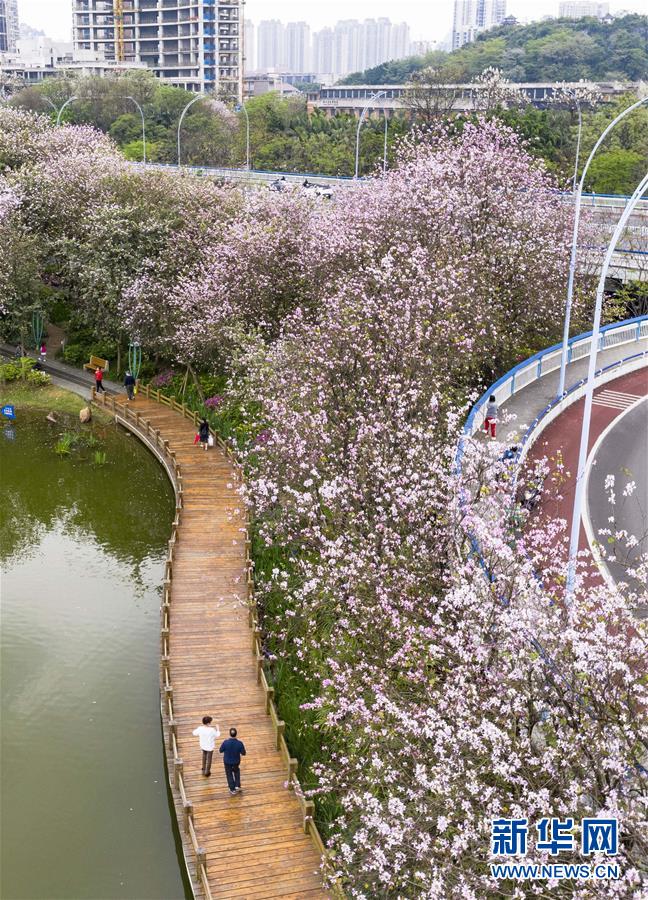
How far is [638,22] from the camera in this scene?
160250mm

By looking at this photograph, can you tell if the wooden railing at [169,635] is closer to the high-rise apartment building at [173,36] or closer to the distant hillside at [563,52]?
the distant hillside at [563,52]

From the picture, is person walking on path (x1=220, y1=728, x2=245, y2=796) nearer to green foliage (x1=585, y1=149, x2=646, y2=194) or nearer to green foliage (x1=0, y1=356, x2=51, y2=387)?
green foliage (x1=0, y1=356, x2=51, y2=387)

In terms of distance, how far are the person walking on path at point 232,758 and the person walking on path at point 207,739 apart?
0.43 m

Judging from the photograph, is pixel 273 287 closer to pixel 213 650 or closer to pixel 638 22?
pixel 213 650

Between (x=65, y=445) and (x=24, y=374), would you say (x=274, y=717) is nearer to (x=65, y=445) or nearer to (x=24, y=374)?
(x=65, y=445)

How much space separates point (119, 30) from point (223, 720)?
6146 inches

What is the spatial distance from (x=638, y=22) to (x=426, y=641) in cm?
17132

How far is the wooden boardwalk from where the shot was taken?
53.2 ft

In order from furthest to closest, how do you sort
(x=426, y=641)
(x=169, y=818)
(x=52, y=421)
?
(x=52, y=421)
(x=169, y=818)
(x=426, y=641)

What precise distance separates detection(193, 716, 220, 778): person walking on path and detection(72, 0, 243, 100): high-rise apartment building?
464 ft

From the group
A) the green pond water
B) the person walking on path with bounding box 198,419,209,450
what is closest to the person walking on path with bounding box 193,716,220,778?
the green pond water

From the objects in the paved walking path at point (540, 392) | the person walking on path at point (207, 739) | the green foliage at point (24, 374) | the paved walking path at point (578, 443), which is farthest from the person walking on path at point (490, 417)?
the green foliage at point (24, 374)

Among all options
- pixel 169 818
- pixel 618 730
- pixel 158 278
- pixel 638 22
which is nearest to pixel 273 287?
pixel 158 278

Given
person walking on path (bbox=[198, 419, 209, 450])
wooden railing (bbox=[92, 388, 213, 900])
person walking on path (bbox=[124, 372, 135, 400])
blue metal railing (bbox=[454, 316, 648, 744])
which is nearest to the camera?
blue metal railing (bbox=[454, 316, 648, 744])
